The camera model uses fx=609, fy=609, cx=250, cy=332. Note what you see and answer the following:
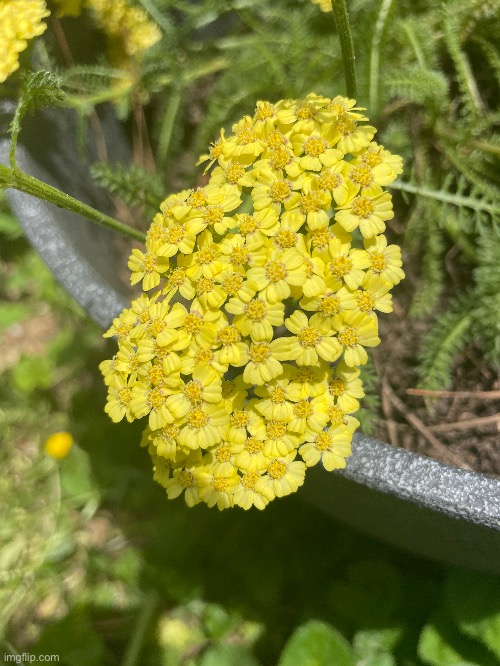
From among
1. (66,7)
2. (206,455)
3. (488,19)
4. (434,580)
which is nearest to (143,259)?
(206,455)

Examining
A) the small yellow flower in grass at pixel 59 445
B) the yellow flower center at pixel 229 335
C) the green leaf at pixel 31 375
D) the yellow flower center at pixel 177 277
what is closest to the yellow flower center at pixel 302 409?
the yellow flower center at pixel 229 335

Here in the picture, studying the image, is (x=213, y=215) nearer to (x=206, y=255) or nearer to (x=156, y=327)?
(x=206, y=255)

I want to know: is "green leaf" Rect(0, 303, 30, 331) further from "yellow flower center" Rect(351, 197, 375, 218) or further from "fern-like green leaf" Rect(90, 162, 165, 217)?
"yellow flower center" Rect(351, 197, 375, 218)

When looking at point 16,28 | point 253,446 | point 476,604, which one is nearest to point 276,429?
point 253,446

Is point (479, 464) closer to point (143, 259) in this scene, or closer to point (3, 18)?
point (143, 259)

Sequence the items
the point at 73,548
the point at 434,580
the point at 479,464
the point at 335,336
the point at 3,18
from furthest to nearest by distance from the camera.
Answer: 1. the point at 73,548
2. the point at 434,580
3. the point at 479,464
4. the point at 3,18
5. the point at 335,336
